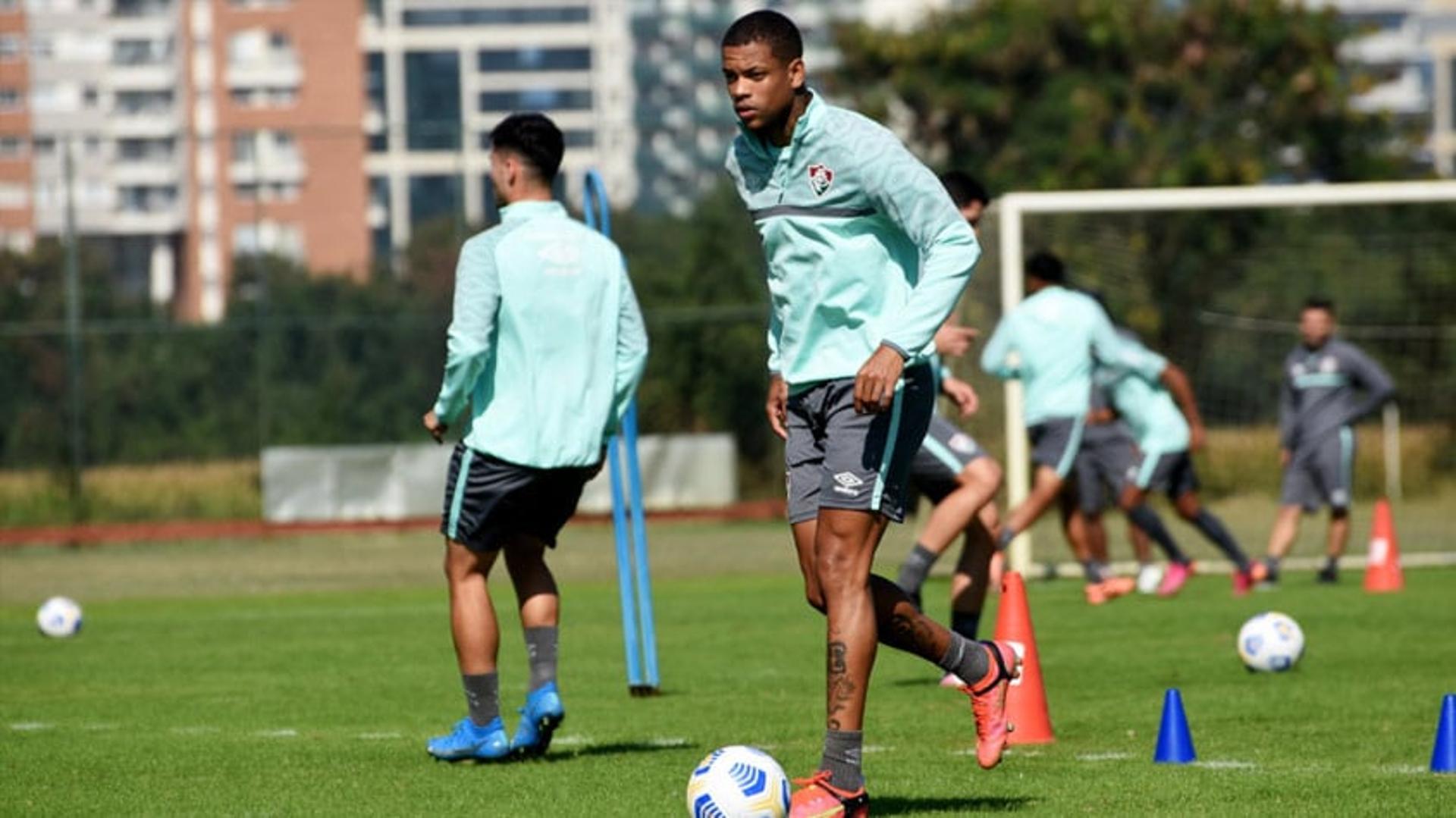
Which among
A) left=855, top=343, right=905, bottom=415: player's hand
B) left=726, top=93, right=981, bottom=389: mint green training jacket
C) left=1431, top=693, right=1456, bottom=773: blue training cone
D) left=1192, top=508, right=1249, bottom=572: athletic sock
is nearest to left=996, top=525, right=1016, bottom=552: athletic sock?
left=1192, top=508, right=1249, bottom=572: athletic sock

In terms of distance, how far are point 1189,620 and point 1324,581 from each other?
3772 millimetres

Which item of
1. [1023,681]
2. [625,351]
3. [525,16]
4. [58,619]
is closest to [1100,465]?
[58,619]

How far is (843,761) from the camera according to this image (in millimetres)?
6402

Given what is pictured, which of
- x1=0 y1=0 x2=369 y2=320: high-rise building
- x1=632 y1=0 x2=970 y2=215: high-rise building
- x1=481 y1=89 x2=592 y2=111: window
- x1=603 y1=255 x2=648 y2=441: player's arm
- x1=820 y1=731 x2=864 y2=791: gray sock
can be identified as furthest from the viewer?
x1=632 y1=0 x2=970 y2=215: high-rise building

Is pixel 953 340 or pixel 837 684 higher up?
pixel 953 340

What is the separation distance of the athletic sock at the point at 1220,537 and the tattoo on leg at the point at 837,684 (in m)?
10.4

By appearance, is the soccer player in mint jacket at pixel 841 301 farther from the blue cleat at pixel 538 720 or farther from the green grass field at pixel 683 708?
the blue cleat at pixel 538 720

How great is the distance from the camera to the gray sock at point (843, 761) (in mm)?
6391

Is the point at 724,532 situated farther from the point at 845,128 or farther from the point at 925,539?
the point at 845,128

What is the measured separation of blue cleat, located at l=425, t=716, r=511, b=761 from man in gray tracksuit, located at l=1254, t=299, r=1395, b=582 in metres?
10.1

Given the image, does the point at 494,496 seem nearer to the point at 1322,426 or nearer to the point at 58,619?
the point at 58,619

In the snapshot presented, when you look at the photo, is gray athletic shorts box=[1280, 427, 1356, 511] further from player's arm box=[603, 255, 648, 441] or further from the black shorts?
the black shorts

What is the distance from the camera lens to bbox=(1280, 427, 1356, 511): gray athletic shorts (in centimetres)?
1750

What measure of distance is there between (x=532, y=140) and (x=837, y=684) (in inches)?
105
